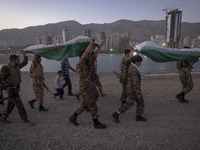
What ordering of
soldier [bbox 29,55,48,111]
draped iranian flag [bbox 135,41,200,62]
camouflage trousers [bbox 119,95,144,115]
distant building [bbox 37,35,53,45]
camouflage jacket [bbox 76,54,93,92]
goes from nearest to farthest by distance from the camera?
camouflage jacket [bbox 76,54,93,92]
camouflage trousers [bbox 119,95,144,115]
draped iranian flag [bbox 135,41,200,62]
soldier [bbox 29,55,48,111]
distant building [bbox 37,35,53,45]

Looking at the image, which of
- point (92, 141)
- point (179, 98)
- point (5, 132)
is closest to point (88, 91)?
point (92, 141)

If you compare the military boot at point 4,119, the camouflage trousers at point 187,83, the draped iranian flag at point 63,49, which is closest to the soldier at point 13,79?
the military boot at point 4,119

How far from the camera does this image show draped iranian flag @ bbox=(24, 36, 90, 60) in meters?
3.89

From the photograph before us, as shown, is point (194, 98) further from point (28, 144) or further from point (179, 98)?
point (28, 144)

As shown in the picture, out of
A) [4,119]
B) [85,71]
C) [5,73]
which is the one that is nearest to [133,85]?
[85,71]

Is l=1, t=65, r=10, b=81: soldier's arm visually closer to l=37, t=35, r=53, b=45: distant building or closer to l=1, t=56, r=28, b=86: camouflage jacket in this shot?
l=1, t=56, r=28, b=86: camouflage jacket

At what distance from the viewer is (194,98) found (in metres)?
5.59

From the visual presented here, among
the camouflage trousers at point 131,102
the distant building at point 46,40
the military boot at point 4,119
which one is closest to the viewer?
the camouflage trousers at point 131,102

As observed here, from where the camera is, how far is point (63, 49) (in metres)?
4.09

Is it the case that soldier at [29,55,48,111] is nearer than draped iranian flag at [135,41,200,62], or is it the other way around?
draped iranian flag at [135,41,200,62]

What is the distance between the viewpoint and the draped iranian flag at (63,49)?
3.89m

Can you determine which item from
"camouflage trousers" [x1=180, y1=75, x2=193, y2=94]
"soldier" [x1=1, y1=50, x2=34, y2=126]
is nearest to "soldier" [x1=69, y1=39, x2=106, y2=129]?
"soldier" [x1=1, y1=50, x2=34, y2=126]

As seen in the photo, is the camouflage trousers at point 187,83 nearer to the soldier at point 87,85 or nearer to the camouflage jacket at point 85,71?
the soldier at point 87,85

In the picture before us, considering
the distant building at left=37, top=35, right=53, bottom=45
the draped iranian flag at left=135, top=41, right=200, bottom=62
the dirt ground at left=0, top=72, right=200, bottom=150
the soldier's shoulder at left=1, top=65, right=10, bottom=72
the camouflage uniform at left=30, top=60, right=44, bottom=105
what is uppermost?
the distant building at left=37, top=35, right=53, bottom=45
